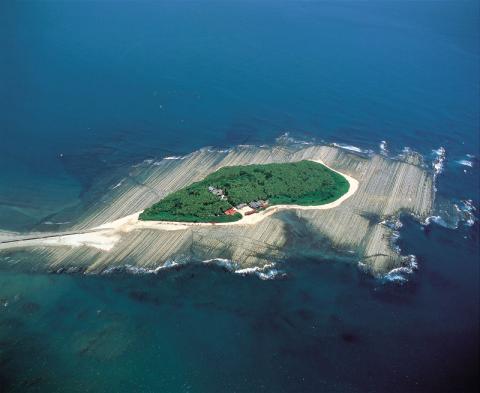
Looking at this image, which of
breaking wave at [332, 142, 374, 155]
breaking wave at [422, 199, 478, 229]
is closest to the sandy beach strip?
breaking wave at [422, 199, 478, 229]

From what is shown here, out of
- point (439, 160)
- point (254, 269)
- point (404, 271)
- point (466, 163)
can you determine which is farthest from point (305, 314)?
point (466, 163)

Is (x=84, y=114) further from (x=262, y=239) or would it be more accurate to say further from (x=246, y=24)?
(x=246, y=24)

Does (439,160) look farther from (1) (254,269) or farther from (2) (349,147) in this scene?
(1) (254,269)

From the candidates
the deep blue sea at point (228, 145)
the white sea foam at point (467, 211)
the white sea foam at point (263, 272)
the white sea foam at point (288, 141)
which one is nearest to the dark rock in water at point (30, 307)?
the deep blue sea at point (228, 145)

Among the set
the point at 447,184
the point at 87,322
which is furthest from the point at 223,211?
the point at 447,184

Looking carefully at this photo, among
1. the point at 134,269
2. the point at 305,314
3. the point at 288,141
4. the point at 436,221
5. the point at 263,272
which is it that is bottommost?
the point at 134,269

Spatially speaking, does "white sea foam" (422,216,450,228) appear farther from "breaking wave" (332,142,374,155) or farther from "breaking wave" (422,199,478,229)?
"breaking wave" (332,142,374,155)

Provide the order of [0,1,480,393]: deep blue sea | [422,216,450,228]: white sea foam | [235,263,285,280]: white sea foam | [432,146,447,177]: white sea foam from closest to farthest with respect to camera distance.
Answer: [0,1,480,393]: deep blue sea → [235,263,285,280]: white sea foam → [422,216,450,228]: white sea foam → [432,146,447,177]: white sea foam
